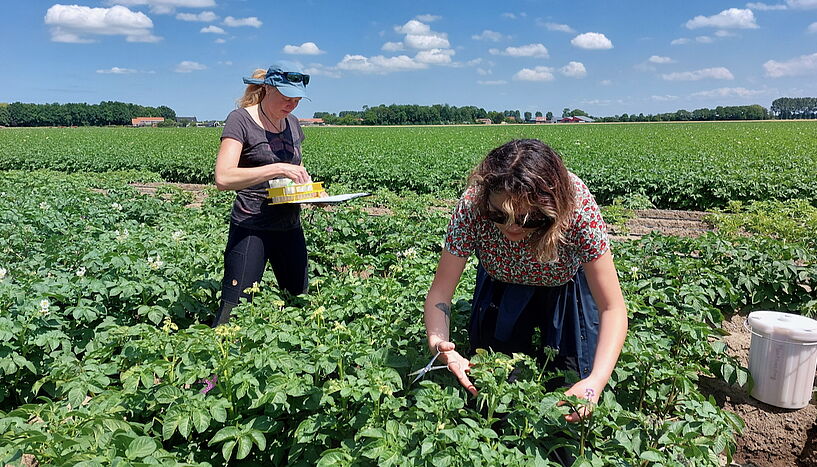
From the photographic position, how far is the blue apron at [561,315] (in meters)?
2.20

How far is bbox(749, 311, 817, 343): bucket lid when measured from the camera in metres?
3.04

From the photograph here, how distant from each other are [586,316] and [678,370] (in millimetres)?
507

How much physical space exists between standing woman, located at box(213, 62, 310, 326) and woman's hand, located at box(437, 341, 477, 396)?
1.42 m

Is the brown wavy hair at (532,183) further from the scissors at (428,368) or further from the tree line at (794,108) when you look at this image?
the tree line at (794,108)

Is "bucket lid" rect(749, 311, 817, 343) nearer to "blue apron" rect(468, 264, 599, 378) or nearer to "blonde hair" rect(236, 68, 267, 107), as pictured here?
"blue apron" rect(468, 264, 599, 378)

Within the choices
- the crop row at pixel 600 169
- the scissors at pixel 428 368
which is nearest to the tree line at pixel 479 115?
the crop row at pixel 600 169

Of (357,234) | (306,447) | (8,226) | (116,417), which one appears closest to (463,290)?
(306,447)

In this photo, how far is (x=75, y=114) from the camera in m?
82.2

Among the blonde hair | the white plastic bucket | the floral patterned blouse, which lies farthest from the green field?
the blonde hair

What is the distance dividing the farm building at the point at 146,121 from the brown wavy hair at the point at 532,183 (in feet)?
268

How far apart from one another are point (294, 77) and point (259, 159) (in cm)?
50

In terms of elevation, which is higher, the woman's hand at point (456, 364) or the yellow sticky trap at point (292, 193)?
the yellow sticky trap at point (292, 193)

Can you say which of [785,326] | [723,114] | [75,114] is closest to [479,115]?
[723,114]

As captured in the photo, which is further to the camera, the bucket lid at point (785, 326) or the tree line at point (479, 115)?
the tree line at point (479, 115)
